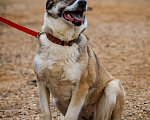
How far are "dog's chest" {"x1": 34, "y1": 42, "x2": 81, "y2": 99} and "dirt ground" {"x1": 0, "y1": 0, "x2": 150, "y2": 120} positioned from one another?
4.48ft

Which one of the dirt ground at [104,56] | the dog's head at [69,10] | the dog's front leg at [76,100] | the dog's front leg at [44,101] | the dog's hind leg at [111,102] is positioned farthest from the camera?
the dirt ground at [104,56]

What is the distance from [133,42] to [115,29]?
8.44ft

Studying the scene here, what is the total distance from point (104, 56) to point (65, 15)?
5.71 m

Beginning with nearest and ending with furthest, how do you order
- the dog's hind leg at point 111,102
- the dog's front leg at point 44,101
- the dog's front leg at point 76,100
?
the dog's front leg at point 76,100 < the dog's front leg at point 44,101 < the dog's hind leg at point 111,102

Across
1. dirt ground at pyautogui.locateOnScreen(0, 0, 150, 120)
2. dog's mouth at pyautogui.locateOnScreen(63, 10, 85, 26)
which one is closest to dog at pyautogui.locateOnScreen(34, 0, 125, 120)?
dog's mouth at pyautogui.locateOnScreen(63, 10, 85, 26)

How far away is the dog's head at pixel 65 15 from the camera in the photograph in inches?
142

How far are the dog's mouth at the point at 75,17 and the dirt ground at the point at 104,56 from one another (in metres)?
2.07

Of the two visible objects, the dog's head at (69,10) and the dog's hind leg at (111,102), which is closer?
the dog's head at (69,10)

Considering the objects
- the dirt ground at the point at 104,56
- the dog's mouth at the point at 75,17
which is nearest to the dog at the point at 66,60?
the dog's mouth at the point at 75,17

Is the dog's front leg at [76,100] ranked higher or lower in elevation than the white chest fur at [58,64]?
lower

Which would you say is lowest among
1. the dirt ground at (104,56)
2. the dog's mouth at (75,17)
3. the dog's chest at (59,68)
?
the dirt ground at (104,56)

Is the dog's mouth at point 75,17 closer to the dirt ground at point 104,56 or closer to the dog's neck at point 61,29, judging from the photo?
the dog's neck at point 61,29

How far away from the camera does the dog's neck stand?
3682 mm

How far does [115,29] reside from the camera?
13.3 metres
